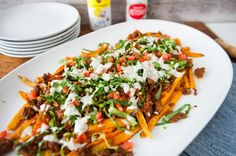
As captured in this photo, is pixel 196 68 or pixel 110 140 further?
pixel 196 68

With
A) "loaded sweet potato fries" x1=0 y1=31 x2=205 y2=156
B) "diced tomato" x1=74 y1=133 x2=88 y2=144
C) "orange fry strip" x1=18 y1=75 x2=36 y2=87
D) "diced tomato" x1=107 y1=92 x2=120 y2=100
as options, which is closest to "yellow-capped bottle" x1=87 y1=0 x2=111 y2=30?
"loaded sweet potato fries" x1=0 y1=31 x2=205 y2=156

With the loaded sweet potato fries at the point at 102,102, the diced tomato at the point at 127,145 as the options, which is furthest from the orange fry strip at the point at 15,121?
the diced tomato at the point at 127,145

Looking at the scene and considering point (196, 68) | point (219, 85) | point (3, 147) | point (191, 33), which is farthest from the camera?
point (191, 33)

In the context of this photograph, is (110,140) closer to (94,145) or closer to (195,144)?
(94,145)

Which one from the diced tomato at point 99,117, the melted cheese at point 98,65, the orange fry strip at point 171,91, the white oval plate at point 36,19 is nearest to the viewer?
the diced tomato at point 99,117

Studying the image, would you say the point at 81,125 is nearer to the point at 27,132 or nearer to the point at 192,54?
the point at 27,132

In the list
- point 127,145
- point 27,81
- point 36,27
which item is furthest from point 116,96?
point 36,27

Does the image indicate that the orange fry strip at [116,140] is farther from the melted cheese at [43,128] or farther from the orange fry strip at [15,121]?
the orange fry strip at [15,121]

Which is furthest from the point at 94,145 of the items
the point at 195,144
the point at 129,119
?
the point at 195,144
